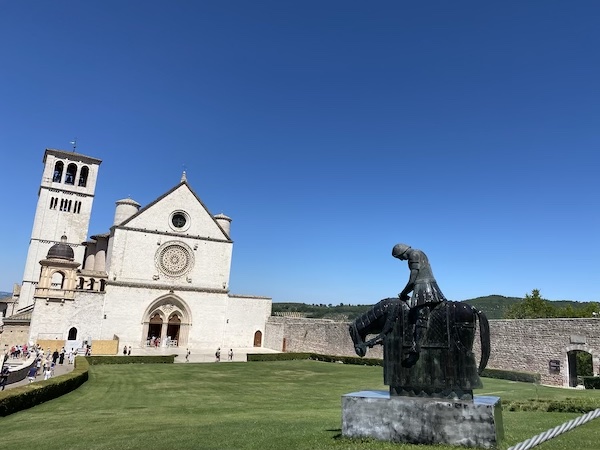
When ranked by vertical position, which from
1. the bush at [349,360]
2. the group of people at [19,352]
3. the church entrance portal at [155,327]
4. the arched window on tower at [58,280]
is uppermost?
the arched window on tower at [58,280]

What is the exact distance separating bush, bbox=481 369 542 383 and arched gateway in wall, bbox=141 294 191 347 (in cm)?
3211

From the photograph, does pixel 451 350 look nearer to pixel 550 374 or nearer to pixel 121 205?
pixel 550 374

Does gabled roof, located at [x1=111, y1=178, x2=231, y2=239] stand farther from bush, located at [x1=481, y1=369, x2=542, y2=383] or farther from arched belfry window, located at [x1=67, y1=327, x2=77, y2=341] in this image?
bush, located at [x1=481, y1=369, x2=542, y2=383]

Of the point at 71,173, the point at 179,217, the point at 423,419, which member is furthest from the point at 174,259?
the point at 423,419

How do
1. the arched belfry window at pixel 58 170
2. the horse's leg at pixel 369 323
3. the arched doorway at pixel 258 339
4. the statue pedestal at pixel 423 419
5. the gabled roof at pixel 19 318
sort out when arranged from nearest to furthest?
the statue pedestal at pixel 423 419, the horse's leg at pixel 369 323, the gabled roof at pixel 19 318, the arched doorway at pixel 258 339, the arched belfry window at pixel 58 170

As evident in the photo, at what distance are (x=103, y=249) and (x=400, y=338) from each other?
5202 centimetres

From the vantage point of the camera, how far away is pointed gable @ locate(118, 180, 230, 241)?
45.6 m

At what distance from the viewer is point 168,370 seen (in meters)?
28.5

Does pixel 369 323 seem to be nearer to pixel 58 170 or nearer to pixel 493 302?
pixel 58 170

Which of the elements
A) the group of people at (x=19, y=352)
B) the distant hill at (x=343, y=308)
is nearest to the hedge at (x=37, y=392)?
the group of people at (x=19, y=352)

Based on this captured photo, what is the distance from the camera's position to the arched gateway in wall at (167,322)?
4428cm

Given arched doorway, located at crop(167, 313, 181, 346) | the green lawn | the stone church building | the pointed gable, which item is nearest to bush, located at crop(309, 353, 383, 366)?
the green lawn

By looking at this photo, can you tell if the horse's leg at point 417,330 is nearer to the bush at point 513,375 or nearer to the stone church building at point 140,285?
the bush at point 513,375

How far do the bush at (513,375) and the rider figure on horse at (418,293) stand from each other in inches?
756
